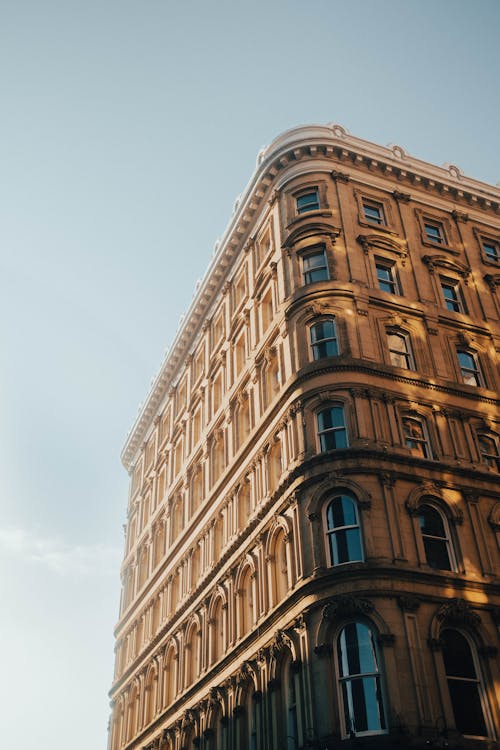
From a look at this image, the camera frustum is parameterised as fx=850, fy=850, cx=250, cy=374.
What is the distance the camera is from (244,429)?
41875 millimetres

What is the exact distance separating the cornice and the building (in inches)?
4.5

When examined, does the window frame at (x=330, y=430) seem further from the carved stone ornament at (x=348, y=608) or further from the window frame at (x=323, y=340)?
the carved stone ornament at (x=348, y=608)

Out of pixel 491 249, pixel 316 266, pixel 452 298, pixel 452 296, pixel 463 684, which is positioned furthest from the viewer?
pixel 491 249

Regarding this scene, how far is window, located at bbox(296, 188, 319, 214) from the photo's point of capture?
4262cm

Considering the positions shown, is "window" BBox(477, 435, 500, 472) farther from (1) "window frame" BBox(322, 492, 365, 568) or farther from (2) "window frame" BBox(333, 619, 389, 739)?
(2) "window frame" BBox(333, 619, 389, 739)

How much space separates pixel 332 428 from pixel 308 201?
1480 centimetres

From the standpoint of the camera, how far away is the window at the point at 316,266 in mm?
39156

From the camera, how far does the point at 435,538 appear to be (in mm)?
31031

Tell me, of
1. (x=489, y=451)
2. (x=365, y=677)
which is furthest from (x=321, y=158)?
(x=365, y=677)

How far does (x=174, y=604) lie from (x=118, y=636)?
13264 mm

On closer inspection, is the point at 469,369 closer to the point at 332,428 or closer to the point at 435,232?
the point at 332,428

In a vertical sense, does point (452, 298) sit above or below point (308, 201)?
below

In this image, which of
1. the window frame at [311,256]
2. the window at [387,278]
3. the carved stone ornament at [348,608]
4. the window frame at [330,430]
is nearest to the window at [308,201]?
the window frame at [311,256]

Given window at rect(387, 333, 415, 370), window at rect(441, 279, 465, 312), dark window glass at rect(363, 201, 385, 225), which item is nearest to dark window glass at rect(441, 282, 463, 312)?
window at rect(441, 279, 465, 312)
